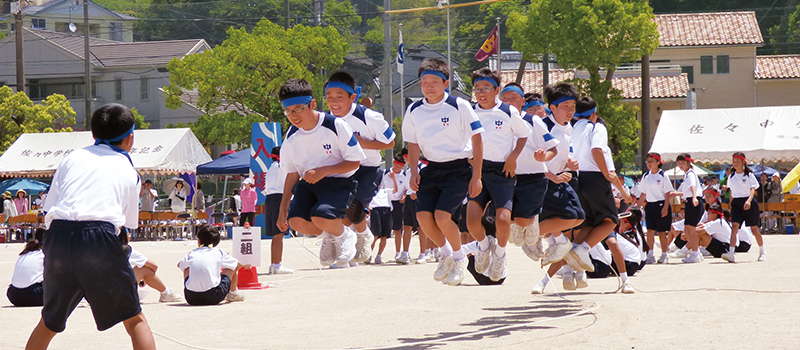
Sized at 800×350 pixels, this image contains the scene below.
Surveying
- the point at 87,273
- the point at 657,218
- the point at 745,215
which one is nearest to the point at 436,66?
the point at 87,273

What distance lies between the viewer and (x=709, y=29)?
52.0m

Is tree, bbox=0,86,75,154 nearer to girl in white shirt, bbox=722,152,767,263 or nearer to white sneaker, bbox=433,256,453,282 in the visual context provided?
girl in white shirt, bbox=722,152,767,263

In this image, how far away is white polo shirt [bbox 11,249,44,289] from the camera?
914 cm

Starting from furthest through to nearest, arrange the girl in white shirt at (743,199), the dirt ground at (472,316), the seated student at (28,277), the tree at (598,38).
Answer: the tree at (598,38)
the girl in white shirt at (743,199)
the seated student at (28,277)
the dirt ground at (472,316)

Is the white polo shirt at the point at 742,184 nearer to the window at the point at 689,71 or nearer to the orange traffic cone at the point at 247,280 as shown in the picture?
the orange traffic cone at the point at 247,280

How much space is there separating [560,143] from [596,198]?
0.91 m

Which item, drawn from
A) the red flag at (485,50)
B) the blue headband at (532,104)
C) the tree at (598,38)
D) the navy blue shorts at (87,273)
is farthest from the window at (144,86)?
the navy blue shorts at (87,273)

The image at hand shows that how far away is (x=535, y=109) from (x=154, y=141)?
2176cm

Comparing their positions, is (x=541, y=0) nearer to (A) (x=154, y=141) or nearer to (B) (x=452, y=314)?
(A) (x=154, y=141)

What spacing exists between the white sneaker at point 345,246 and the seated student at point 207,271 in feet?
6.22

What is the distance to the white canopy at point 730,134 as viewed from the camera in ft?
76.5

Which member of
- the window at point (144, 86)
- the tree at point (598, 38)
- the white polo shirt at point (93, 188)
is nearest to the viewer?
the white polo shirt at point (93, 188)

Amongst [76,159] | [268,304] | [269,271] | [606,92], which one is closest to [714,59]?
[606,92]

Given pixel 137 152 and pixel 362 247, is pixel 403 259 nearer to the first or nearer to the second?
pixel 362 247
